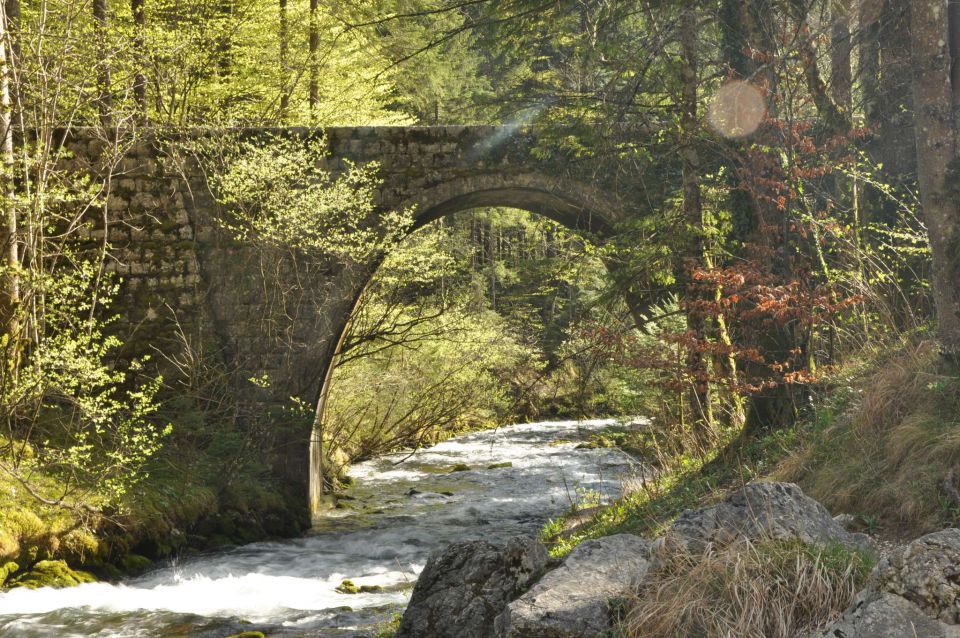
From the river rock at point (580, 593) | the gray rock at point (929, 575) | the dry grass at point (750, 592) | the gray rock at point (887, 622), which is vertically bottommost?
the river rock at point (580, 593)

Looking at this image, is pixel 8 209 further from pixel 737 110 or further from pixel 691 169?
pixel 737 110

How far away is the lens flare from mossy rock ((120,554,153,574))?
609 cm

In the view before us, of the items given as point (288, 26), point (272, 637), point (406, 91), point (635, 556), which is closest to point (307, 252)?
point (272, 637)

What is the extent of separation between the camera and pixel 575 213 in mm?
9719

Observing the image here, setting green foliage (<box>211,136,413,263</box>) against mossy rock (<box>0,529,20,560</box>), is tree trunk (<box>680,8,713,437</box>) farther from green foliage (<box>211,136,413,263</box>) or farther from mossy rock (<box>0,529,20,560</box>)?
mossy rock (<box>0,529,20,560</box>)

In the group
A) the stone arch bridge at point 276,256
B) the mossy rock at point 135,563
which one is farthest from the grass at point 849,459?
the mossy rock at point 135,563

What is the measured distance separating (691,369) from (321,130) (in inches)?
188

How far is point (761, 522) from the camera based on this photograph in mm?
3229

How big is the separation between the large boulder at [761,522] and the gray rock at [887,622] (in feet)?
3.07

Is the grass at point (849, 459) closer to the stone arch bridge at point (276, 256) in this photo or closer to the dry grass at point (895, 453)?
the dry grass at point (895, 453)

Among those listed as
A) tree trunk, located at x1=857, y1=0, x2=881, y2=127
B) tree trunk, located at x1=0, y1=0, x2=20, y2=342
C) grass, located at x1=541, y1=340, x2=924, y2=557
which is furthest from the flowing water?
tree trunk, located at x1=857, y1=0, x2=881, y2=127

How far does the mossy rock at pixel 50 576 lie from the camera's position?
6.38 m

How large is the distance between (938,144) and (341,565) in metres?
5.89

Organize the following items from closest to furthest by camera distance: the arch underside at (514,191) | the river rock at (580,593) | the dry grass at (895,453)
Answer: the river rock at (580,593) → the dry grass at (895,453) → the arch underside at (514,191)
